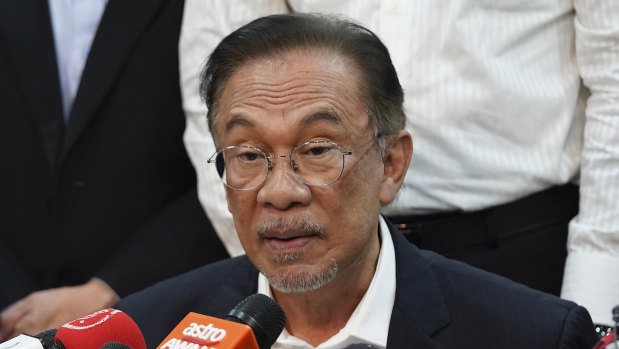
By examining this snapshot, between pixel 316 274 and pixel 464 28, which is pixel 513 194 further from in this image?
pixel 316 274

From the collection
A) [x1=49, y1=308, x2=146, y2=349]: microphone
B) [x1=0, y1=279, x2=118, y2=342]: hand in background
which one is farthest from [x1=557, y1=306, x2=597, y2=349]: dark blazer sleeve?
[x1=0, y1=279, x2=118, y2=342]: hand in background

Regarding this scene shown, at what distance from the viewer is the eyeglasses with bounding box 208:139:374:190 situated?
2391mm

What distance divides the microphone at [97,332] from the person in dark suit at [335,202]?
1.77 feet

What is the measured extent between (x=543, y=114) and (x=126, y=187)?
1.50 metres

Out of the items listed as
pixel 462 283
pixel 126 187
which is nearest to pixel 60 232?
pixel 126 187

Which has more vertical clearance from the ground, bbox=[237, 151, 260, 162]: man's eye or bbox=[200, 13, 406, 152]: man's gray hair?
bbox=[200, 13, 406, 152]: man's gray hair

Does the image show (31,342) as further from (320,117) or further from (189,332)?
(320,117)

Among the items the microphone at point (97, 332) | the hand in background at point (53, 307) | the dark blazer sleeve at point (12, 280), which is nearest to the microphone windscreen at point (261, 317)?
the microphone at point (97, 332)

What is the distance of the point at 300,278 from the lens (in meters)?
2.36

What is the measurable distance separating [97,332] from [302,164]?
0.75m

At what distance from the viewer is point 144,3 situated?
347cm

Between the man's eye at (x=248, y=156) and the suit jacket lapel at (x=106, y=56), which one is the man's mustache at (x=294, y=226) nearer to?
the man's eye at (x=248, y=156)

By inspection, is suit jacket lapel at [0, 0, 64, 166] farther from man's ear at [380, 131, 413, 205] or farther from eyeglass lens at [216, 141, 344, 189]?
man's ear at [380, 131, 413, 205]

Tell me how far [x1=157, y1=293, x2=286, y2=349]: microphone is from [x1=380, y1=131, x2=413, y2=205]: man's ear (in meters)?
0.80
